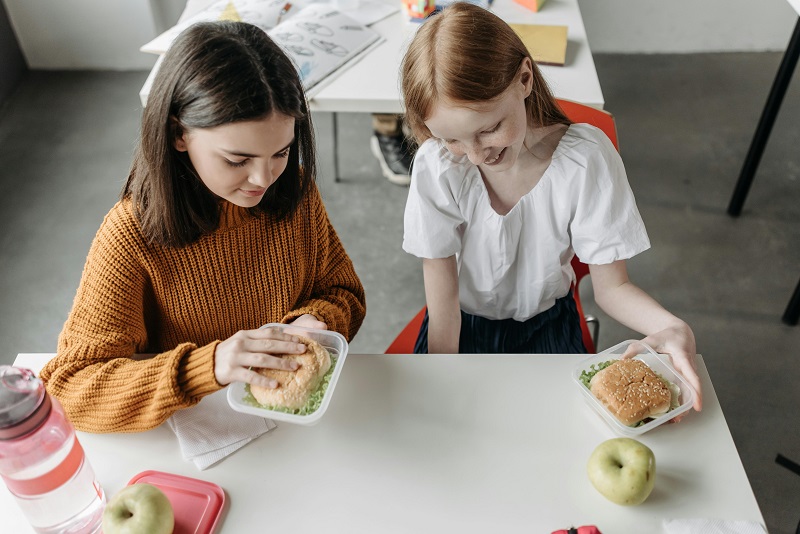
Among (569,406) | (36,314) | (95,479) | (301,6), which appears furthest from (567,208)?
(36,314)

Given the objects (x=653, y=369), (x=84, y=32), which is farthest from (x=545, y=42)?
(x=84, y=32)

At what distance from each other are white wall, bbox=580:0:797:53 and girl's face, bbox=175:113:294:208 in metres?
2.70

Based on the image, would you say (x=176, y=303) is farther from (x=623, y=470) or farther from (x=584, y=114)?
(x=584, y=114)

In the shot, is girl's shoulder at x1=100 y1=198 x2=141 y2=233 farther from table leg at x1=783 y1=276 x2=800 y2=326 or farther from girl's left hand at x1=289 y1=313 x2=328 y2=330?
table leg at x1=783 y1=276 x2=800 y2=326

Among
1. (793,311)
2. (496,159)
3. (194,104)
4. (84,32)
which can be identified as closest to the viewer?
(194,104)

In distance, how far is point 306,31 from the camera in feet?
6.56

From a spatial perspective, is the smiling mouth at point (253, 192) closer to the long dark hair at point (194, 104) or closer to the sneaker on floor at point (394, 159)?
the long dark hair at point (194, 104)

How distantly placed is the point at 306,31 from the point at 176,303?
3.34 feet

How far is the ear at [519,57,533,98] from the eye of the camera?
1.18 m

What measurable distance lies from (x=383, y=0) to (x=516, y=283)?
1131 mm

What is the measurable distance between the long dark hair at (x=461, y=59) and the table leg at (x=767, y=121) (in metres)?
1.48

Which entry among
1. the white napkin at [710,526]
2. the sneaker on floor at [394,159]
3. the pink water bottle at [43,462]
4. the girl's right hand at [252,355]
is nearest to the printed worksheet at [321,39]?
the sneaker on floor at [394,159]

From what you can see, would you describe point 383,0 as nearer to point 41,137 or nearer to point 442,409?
point 442,409

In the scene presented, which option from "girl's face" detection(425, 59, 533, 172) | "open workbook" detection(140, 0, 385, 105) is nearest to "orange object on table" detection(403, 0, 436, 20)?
"open workbook" detection(140, 0, 385, 105)
